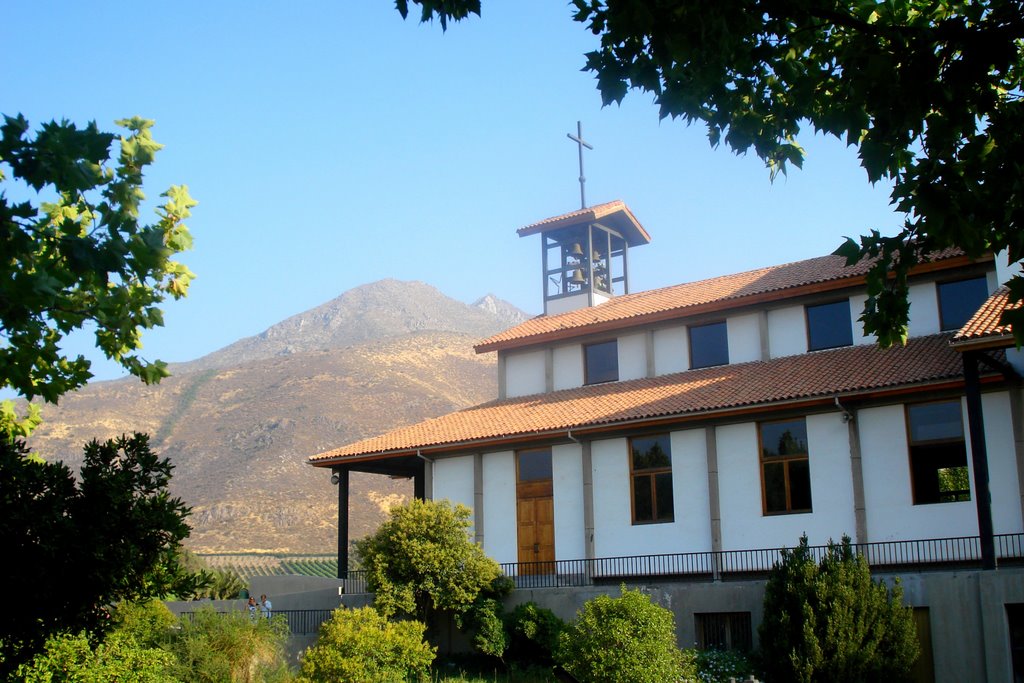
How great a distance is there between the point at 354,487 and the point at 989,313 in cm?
7420

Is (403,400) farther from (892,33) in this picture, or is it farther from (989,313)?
(892,33)

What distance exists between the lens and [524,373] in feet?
113

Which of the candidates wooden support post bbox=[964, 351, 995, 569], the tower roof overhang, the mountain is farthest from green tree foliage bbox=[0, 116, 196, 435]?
the mountain

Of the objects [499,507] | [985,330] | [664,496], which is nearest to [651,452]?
[664,496]

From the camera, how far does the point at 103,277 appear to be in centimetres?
795

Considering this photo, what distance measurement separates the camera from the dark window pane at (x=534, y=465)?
99.0 feet

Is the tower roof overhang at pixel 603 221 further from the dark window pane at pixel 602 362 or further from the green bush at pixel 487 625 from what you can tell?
the green bush at pixel 487 625

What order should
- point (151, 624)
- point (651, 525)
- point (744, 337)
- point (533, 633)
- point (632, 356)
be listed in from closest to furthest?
point (151, 624) < point (533, 633) < point (651, 525) < point (744, 337) < point (632, 356)

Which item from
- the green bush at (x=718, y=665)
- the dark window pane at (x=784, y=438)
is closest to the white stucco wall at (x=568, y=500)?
the dark window pane at (x=784, y=438)

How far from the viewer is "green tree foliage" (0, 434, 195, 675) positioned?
31.4 feet

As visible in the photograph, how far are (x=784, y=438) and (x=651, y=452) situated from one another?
11.7ft

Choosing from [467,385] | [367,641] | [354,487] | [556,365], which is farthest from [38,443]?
[367,641]

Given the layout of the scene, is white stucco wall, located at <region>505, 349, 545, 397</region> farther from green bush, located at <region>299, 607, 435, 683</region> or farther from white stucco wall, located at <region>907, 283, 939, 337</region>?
green bush, located at <region>299, 607, 435, 683</region>

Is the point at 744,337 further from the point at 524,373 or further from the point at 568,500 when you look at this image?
the point at 524,373
